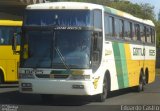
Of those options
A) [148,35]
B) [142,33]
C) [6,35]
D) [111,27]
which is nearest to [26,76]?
[111,27]

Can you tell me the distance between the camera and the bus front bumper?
1644cm

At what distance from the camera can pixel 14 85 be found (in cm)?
2741

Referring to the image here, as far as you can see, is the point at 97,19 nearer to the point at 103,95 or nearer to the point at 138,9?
the point at 103,95

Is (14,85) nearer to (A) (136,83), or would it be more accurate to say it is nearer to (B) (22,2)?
(A) (136,83)

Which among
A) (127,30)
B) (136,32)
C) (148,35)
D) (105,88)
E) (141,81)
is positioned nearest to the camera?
(105,88)

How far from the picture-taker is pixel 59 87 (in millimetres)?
16547

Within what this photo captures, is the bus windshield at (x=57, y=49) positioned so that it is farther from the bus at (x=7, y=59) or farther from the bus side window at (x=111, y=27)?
the bus at (x=7, y=59)

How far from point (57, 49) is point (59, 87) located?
3.80ft

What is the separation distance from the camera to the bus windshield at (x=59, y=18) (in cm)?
1702

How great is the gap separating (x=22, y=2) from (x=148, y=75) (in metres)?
17.0

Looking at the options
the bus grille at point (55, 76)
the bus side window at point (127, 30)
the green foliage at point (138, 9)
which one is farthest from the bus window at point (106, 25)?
the green foliage at point (138, 9)

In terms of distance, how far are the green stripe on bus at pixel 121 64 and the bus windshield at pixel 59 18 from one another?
9.26 ft

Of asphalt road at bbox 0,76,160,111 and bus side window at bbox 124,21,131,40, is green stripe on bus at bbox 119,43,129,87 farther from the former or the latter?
asphalt road at bbox 0,76,160,111

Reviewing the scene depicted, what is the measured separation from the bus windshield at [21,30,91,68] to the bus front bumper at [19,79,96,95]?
48 cm
